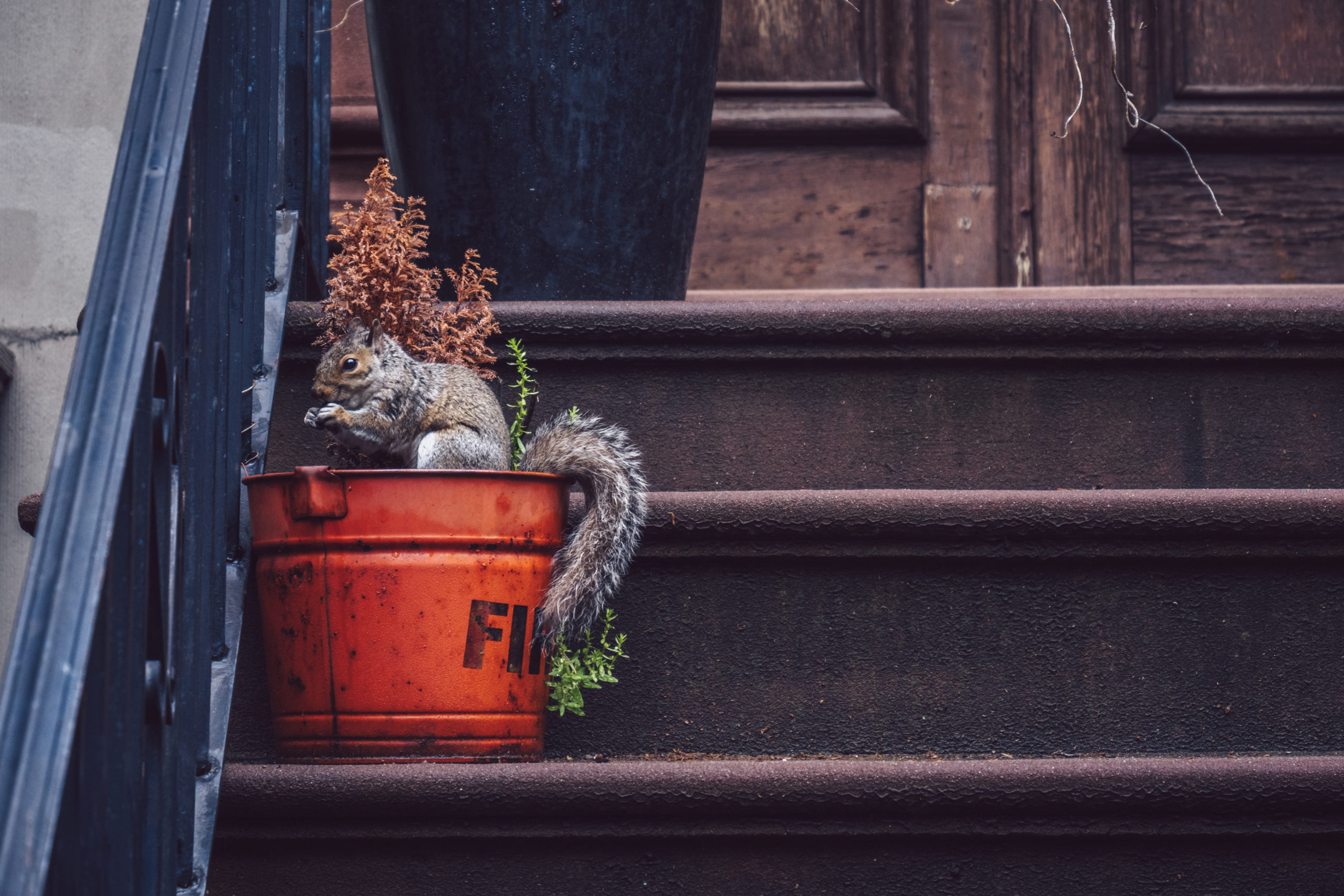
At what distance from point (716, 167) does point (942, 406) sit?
1296 millimetres

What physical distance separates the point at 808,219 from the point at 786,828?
5.96 feet

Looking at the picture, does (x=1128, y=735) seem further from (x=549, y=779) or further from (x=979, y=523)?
(x=549, y=779)

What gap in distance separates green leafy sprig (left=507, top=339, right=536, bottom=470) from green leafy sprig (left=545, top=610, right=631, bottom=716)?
0.89ft

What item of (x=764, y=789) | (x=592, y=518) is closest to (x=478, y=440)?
(x=592, y=518)

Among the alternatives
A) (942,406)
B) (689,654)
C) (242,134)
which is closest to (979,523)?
(942,406)

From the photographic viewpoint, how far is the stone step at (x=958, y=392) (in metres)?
1.68

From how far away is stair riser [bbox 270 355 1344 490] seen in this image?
168cm

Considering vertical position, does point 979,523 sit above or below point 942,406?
below

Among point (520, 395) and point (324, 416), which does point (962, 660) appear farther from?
point (324, 416)

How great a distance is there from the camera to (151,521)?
0.93 meters

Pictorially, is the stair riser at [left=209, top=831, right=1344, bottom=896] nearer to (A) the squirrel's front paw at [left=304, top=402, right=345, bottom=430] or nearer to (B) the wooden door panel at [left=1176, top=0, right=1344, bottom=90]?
(A) the squirrel's front paw at [left=304, top=402, right=345, bottom=430]

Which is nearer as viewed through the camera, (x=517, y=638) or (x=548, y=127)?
(x=517, y=638)

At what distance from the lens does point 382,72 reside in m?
2.00

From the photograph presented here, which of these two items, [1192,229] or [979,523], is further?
[1192,229]
